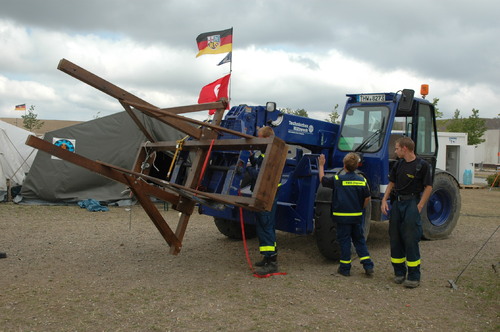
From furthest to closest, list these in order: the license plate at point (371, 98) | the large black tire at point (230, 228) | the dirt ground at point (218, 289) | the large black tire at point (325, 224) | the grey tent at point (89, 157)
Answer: the grey tent at point (89, 157), the large black tire at point (230, 228), the license plate at point (371, 98), the large black tire at point (325, 224), the dirt ground at point (218, 289)

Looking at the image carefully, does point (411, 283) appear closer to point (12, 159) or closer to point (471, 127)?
point (12, 159)

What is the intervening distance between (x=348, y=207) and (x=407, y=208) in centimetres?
67

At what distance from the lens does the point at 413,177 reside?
18.0 ft

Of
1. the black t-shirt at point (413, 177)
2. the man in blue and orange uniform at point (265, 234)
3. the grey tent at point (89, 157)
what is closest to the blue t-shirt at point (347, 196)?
the black t-shirt at point (413, 177)

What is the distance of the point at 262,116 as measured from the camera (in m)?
6.84

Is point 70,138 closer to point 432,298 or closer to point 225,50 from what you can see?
point 225,50

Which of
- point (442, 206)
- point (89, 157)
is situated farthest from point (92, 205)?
point (442, 206)

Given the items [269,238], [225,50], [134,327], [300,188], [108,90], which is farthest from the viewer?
[225,50]

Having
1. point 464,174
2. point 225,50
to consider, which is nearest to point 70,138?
point 225,50

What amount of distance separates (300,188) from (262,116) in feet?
4.10

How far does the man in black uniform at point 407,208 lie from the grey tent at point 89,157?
24.0 ft

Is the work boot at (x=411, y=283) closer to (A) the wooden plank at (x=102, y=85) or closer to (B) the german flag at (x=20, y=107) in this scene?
(A) the wooden plank at (x=102, y=85)

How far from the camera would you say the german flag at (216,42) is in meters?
11.3

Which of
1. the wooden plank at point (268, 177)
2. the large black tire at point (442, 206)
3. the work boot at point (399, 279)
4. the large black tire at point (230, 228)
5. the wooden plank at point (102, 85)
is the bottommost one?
the work boot at point (399, 279)
